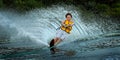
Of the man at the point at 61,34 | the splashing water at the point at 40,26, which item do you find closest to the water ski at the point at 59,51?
the man at the point at 61,34

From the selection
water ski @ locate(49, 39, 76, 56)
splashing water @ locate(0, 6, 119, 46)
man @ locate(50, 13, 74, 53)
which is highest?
splashing water @ locate(0, 6, 119, 46)

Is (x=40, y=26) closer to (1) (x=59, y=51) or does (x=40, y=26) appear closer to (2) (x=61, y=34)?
(2) (x=61, y=34)

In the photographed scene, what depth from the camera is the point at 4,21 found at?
2489cm

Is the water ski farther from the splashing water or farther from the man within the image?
the splashing water

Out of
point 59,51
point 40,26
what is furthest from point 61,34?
point 40,26

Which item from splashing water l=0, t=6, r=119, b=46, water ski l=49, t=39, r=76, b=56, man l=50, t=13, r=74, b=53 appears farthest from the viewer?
splashing water l=0, t=6, r=119, b=46

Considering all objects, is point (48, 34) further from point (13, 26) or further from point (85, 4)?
point (85, 4)

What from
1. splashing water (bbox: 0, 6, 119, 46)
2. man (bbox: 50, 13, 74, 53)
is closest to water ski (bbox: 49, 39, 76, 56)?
man (bbox: 50, 13, 74, 53)

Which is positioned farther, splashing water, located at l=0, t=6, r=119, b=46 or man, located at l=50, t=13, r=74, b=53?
splashing water, located at l=0, t=6, r=119, b=46

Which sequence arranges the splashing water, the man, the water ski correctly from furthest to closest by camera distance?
the splashing water, the man, the water ski

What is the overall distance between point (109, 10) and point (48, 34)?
44.0 feet

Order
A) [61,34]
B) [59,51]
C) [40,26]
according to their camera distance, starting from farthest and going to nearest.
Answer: [40,26], [61,34], [59,51]

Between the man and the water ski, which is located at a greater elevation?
the man

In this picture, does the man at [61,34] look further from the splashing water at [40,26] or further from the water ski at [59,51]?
the splashing water at [40,26]
